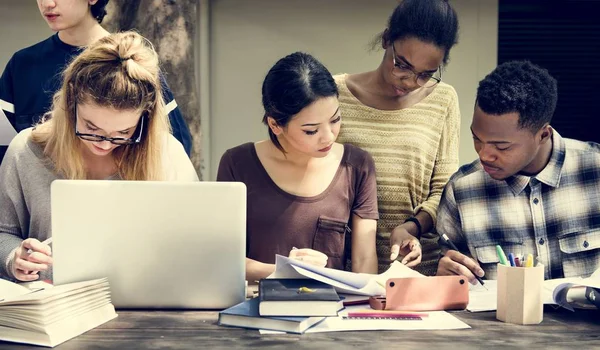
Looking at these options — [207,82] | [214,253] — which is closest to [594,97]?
[207,82]

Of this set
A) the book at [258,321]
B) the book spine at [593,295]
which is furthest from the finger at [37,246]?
the book spine at [593,295]

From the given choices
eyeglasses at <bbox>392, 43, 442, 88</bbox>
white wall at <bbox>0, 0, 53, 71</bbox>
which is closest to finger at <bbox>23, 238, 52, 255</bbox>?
eyeglasses at <bbox>392, 43, 442, 88</bbox>

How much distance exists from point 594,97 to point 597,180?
388 centimetres

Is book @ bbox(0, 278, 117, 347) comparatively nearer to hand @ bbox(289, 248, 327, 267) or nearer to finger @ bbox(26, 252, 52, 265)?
finger @ bbox(26, 252, 52, 265)

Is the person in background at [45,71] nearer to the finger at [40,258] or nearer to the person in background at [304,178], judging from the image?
the person in background at [304,178]

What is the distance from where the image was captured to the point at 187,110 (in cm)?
399

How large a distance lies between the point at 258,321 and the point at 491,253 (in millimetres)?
961

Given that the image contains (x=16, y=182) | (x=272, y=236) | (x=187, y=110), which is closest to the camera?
(x=16, y=182)

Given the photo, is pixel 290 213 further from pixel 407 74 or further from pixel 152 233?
pixel 152 233

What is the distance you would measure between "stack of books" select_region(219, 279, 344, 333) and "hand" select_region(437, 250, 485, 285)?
21.7 inches

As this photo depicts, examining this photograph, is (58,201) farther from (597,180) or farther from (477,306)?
(597,180)

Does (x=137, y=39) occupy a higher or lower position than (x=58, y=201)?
higher

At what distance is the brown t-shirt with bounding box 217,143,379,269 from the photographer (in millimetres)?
2688

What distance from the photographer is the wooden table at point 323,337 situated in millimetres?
1807
